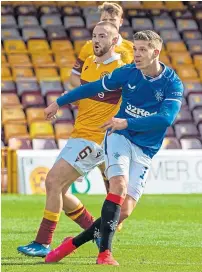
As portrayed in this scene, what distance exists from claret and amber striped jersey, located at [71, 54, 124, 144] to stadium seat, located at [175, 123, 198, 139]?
11537 millimetres

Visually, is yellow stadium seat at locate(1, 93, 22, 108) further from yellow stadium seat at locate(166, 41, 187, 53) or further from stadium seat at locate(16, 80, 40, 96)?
yellow stadium seat at locate(166, 41, 187, 53)

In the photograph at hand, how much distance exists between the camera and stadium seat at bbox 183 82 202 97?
21.3 metres

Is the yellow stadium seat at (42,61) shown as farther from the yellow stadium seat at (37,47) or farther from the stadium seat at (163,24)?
the stadium seat at (163,24)

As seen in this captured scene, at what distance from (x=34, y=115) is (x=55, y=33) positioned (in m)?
3.49

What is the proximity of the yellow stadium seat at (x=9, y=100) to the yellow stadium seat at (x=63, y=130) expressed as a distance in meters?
1.19

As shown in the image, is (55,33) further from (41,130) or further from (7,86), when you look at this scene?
(41,130)

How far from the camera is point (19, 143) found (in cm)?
1873

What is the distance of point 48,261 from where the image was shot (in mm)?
7574

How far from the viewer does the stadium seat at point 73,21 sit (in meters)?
23.3

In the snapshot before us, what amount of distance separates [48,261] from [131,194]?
81cm

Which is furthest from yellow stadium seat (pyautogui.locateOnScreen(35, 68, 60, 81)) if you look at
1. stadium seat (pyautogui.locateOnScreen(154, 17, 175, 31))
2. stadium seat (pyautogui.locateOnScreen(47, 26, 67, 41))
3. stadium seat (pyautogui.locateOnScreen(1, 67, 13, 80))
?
stadium seat (pyautogui.locateOnScreen(154, 17, 175, 31))

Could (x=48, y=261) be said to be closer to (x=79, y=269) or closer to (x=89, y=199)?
(x=79, y=269)

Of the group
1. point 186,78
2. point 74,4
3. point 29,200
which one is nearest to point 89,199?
point 29,200

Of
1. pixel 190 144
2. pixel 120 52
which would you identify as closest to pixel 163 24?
pixel 190 144
